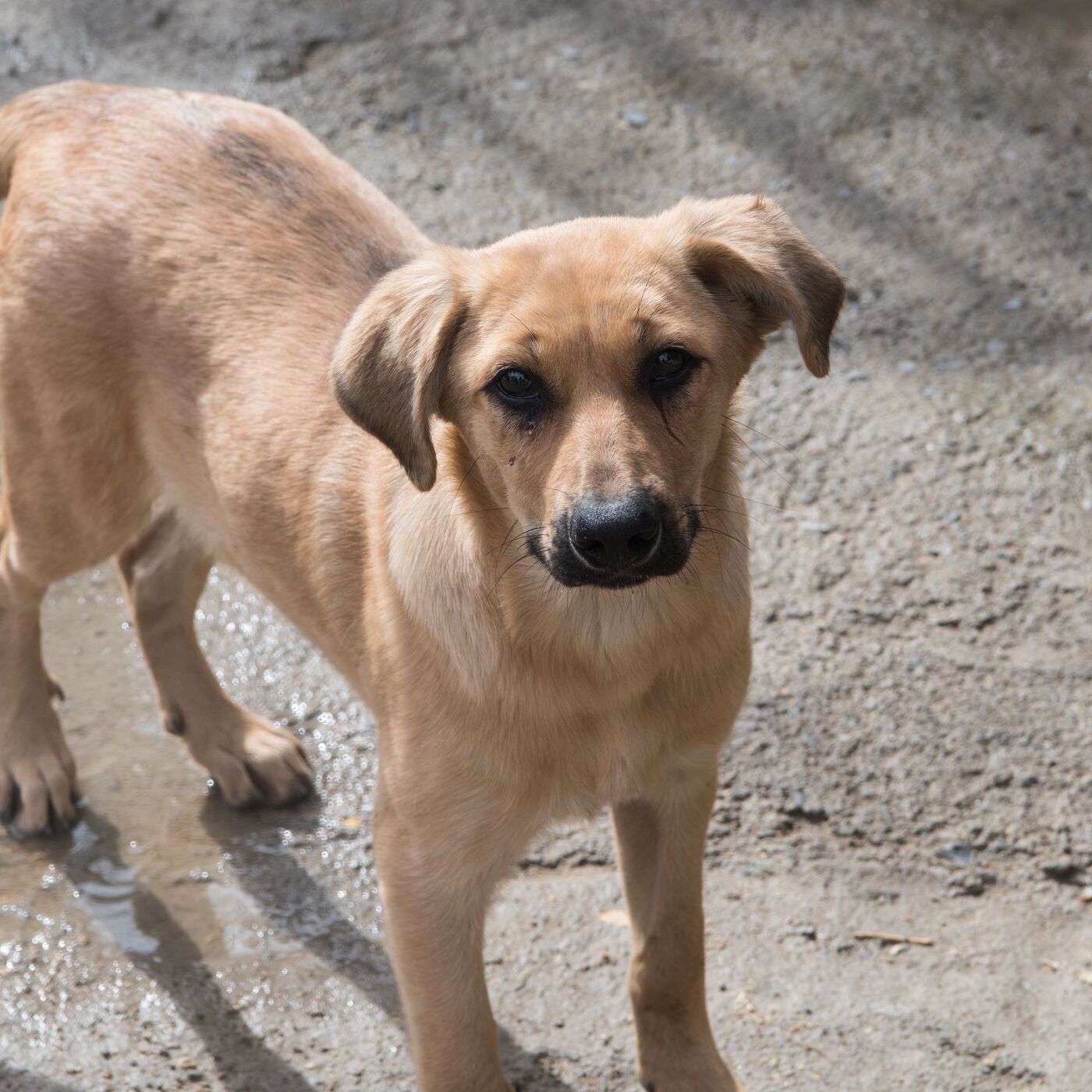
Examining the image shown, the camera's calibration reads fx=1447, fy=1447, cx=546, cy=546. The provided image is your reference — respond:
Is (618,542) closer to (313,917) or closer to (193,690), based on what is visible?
(313,917)

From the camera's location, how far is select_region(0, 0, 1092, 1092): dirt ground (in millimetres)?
3271

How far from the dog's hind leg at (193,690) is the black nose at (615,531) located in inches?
68.3

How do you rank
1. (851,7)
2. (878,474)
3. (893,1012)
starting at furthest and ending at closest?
(851,7) → (878,474) → (893,1012)

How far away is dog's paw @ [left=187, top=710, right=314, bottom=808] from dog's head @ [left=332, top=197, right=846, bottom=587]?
1.44 metres

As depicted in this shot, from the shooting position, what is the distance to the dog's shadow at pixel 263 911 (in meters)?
3.19

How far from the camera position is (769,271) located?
8.55ft

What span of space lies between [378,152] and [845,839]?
3.61 metres

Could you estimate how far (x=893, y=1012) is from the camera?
10.6 feet

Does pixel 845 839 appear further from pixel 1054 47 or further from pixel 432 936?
pixel 1054 47

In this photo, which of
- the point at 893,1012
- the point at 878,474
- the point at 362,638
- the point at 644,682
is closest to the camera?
the point at 644,682

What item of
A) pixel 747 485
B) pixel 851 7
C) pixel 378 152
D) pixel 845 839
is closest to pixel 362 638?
pixel 845 839

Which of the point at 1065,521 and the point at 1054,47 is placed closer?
the point at 1065,521

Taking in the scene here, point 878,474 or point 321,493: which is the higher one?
point 321,493

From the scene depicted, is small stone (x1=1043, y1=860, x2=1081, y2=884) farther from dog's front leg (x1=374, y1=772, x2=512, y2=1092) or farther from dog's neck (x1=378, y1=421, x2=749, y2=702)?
dog's front leg (x1=374, y1=772, x2=512, y2=1092)
